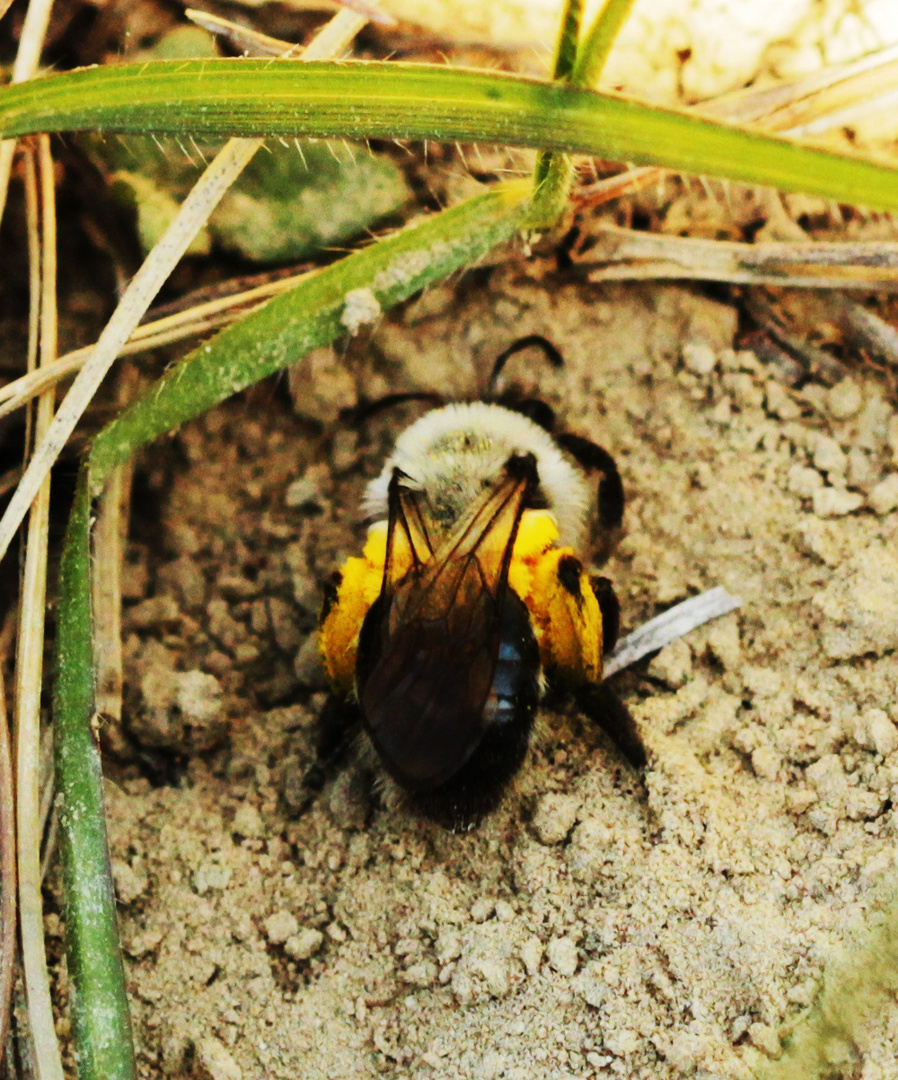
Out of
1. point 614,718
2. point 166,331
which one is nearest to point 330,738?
point 614,718

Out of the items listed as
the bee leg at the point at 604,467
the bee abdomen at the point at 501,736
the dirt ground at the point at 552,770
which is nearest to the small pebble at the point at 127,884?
the dirt ground at the point at 552,770

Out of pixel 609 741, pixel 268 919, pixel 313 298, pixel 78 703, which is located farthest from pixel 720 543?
pixel 78 703

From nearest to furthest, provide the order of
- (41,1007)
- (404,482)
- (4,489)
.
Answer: (41,1007), (404,482), (4,489)

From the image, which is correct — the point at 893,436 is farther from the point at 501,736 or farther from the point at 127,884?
the point at 127,884

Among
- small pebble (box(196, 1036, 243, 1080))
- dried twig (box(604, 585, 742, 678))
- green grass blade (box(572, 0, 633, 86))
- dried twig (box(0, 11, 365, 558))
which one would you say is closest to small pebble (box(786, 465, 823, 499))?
dried twig (box(604, 585, 742, 678))

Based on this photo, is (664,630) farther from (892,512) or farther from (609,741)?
(892,512)

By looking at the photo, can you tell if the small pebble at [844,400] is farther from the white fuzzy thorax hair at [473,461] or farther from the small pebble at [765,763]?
the small pebble at [765,763]
